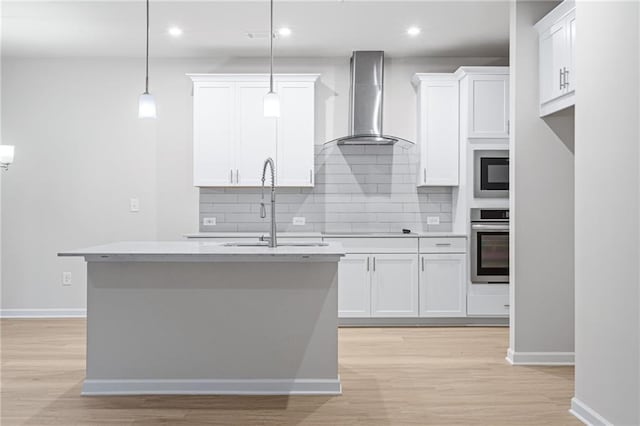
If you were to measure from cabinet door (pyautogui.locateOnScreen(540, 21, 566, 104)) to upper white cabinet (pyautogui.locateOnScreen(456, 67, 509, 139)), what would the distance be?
51.2 inches

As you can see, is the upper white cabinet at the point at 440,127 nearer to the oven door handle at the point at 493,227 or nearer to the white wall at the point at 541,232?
the oven door handle at the point at 493,227

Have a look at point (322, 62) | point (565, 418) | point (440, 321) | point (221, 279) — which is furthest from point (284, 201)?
point (565, 418)

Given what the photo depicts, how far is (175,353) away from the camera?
133 inches

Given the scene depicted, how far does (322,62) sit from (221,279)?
3237 millimetres

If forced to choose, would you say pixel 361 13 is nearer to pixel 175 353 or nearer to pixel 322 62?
pixel 322 62

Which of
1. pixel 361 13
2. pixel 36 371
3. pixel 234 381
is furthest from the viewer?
pixel 361 13

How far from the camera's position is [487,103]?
5.41 meters

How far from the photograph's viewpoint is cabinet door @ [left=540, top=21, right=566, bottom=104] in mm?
3828

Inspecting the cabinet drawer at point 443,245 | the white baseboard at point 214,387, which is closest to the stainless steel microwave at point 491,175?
the cabinet drawer at point 443,245

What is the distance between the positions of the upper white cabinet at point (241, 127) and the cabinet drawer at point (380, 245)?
91 cm

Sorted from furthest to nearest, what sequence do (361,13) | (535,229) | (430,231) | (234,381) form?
(430,231), (361,13), (535,229), (234,381)

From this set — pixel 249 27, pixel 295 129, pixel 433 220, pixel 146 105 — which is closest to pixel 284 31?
pixel 249 27

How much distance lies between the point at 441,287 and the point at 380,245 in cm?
70

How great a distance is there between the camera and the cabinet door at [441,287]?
5.38 m
